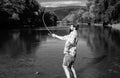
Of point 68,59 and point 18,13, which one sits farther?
point 18,13

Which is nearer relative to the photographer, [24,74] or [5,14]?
[24,74]

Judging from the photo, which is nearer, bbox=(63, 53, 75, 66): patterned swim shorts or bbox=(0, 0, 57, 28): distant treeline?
bbox=(63, 53, 75, 66): patterned swim shorts

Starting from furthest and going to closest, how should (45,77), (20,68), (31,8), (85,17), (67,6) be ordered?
(85,17)
(31,8)
(20,68)
(67,6)
(45,77)

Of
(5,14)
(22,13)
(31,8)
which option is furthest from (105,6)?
(31,8)

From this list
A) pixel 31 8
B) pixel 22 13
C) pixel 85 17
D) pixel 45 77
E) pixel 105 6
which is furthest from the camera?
pixel 85 17

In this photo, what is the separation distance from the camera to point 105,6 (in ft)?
261

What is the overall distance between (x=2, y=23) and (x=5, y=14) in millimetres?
4217

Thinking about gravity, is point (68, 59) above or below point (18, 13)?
above

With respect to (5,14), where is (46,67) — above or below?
above

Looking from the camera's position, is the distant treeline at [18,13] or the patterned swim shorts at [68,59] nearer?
the patterned swim shorts at [68,59]

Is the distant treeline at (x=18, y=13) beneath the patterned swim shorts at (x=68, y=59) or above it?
beneath

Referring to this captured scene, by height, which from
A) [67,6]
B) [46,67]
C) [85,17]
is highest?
[67,6]

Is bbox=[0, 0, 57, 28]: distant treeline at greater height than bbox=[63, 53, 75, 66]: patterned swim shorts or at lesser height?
lesser

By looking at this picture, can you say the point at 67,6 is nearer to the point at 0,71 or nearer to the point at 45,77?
the point at 45,77
